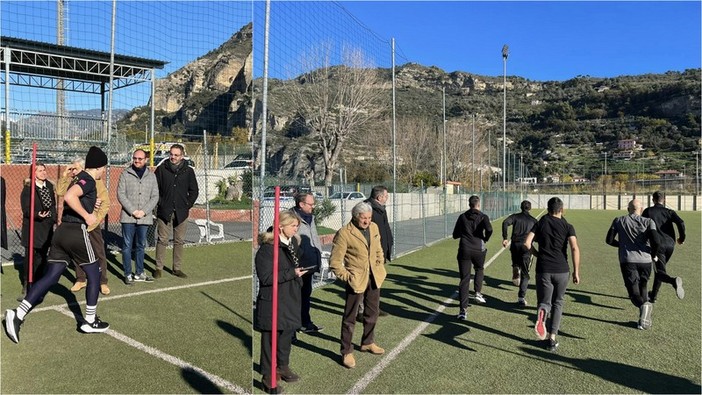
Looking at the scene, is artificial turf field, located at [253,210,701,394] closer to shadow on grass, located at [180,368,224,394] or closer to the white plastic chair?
shadow on grass, located at [180,368,224,394]

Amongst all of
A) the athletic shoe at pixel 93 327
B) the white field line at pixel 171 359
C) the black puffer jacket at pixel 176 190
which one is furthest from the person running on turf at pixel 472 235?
the athletic shoe at pixel 93 327

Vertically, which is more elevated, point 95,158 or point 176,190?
point 95,158

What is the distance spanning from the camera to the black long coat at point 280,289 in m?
3.54

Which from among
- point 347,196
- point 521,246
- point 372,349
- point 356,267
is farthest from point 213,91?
point 347,196

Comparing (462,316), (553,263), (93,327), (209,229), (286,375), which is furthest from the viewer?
(462,316)

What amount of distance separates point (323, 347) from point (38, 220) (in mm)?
2896

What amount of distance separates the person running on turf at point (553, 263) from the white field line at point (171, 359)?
138 inches

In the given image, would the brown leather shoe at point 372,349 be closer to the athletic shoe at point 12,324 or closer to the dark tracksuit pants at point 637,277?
the athletic shoe at point 12,324

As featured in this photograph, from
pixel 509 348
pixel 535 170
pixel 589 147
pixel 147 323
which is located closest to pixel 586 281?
pixel 509 348

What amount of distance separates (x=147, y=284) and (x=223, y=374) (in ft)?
3.80

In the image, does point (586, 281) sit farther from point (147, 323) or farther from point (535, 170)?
point (535, 170)

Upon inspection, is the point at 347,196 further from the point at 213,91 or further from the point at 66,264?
the point at 213,91

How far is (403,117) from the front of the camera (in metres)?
26.1

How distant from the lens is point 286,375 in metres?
4.14
